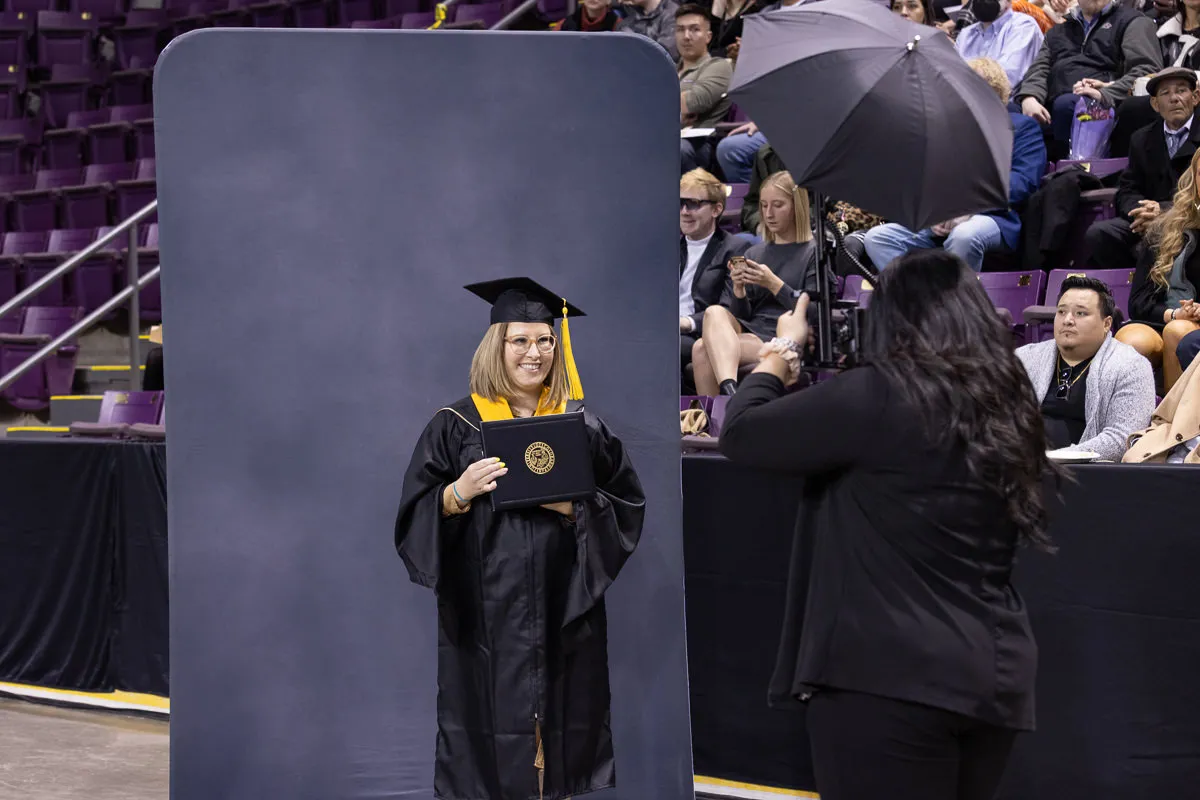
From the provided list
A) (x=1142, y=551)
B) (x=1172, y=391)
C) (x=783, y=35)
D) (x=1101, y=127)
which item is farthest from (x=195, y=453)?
(x=1101, y=127)

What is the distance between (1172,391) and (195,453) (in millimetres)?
2798

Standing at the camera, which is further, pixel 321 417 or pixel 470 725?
pixel 321 417

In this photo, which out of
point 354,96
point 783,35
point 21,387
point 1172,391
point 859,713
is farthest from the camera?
point 21,387

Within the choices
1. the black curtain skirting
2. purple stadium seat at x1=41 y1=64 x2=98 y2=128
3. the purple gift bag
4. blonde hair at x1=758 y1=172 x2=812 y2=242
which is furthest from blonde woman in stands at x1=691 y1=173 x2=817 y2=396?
purple stadium seat at x1=41 y1=64 x2=98 y2=128

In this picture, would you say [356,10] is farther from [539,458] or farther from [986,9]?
[539,458]

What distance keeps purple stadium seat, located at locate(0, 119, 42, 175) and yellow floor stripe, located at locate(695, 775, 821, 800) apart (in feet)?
35.8

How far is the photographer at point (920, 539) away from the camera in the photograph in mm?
2178

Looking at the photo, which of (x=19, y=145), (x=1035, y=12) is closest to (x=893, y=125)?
(x=1035, y=12)

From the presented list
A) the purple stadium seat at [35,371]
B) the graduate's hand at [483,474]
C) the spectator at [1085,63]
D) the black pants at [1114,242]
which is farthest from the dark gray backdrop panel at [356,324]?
the purple stadium seat at [35,371]

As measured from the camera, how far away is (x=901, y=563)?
2227 millimetres

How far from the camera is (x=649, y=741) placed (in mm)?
3969

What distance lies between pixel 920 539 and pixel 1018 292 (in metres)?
3.81

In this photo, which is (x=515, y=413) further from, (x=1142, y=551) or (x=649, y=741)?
(x=1142, y=551)

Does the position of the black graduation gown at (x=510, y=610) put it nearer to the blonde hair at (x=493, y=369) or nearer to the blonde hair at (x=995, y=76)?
the blonde hair at (x=493, y=369)
